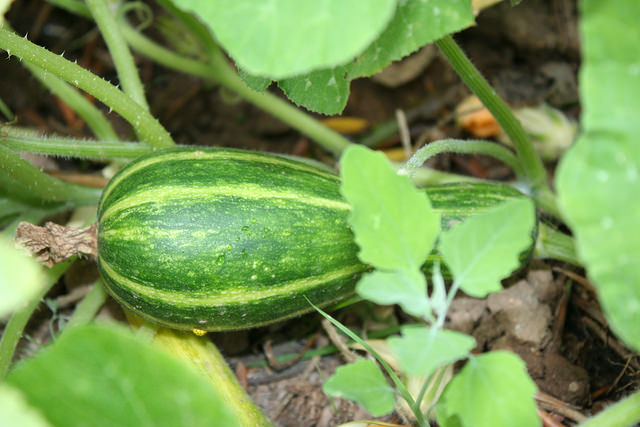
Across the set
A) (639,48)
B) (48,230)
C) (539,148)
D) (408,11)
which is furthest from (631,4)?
(48,230)

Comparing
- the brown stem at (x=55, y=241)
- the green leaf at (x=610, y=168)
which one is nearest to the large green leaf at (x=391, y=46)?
the green leaf at (x=610, y=168)

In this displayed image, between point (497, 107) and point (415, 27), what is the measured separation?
561 mm

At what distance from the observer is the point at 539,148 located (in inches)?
107

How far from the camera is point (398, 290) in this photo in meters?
1.34

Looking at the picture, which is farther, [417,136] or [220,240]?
[417,136]

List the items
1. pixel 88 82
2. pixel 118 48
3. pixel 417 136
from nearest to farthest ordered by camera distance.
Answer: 1. pixel 88 82
2. pixel 118 48
3. pixel 417 136

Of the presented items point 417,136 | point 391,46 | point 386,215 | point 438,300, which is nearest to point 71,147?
point 391,46

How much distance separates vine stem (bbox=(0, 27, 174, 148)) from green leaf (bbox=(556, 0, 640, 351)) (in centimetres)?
141

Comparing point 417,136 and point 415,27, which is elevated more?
point 415,27

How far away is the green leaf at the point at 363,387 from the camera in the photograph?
1.42 m

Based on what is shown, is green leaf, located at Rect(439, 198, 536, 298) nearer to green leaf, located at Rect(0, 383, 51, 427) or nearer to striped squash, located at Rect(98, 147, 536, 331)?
striped squash, located at Rect(98, 147, 536, 331)

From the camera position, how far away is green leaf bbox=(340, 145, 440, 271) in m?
1.38

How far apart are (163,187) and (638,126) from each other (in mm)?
1282

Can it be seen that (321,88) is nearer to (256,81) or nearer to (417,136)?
(256,81)
